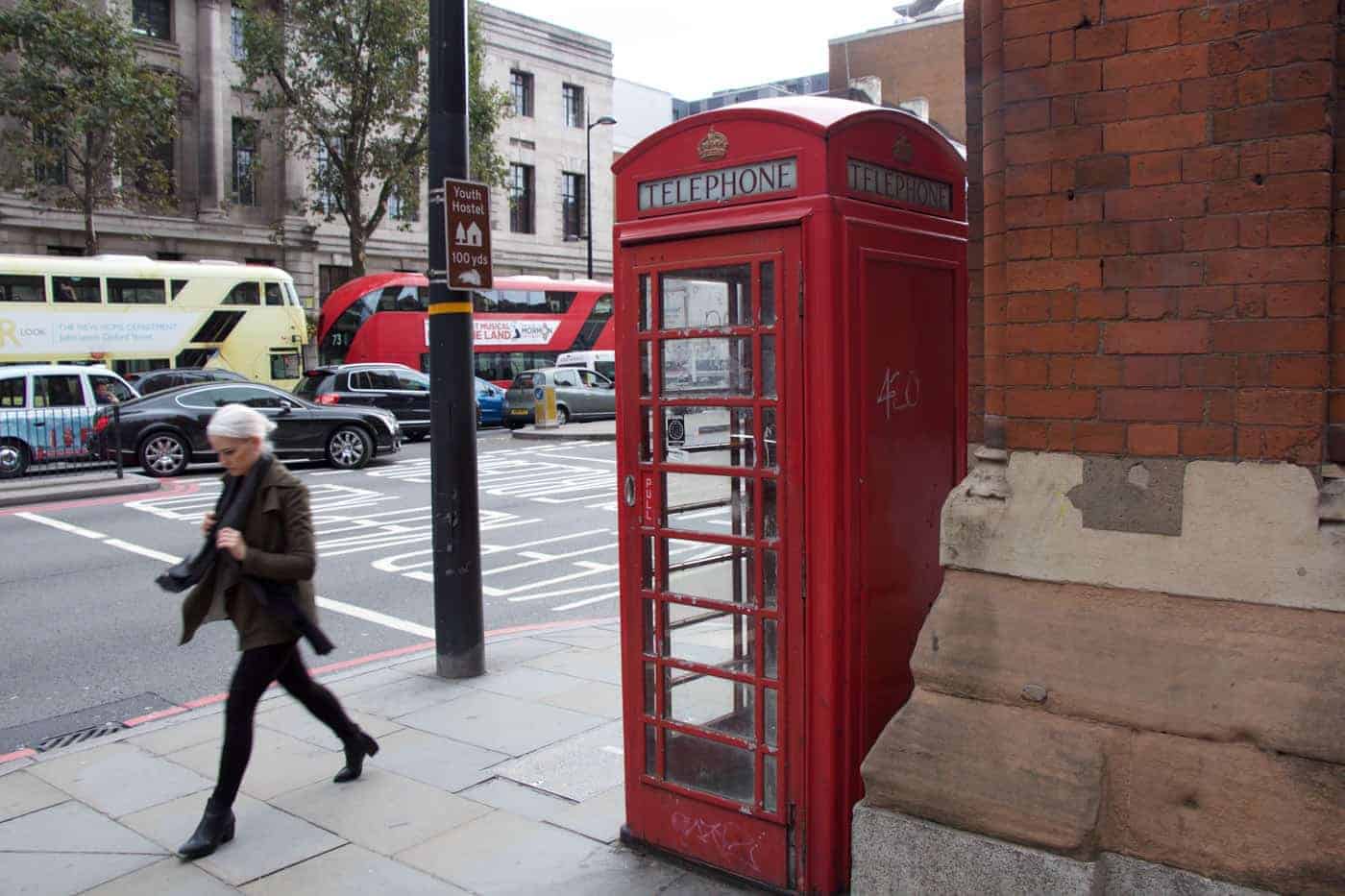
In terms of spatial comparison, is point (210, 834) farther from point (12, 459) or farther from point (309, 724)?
point (12, 459)

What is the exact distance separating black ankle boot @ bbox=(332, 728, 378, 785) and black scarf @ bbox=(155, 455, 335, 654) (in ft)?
2.31

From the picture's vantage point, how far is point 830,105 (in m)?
3.78

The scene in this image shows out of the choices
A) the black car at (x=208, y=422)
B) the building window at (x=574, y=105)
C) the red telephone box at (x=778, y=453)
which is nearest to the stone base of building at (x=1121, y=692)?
the red telephone box at (x=778, y=453)

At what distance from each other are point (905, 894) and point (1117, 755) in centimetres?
75

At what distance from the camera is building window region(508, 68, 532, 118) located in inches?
1821

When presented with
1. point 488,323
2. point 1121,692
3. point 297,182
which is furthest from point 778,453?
point 297,182

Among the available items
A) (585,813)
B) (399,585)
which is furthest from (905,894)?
(399,585)

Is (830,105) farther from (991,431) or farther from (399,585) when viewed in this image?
(399,585)

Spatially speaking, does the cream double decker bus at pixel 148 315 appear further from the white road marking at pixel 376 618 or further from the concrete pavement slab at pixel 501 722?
the concrete pavement slab at pixel 501 722

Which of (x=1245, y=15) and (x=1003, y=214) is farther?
(x=1003, y=214)

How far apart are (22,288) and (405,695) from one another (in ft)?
71.0

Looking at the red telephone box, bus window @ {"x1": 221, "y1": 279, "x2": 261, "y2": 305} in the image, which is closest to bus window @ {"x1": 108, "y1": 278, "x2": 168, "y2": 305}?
bus window @ {"x1": 221, "y1": 279, "x2": 261, "y2": 305}

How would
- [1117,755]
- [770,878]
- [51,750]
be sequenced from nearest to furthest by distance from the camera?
1. [1117,755]
2. [770,878]
3. [51,750]

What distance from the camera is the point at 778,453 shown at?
3596mm
